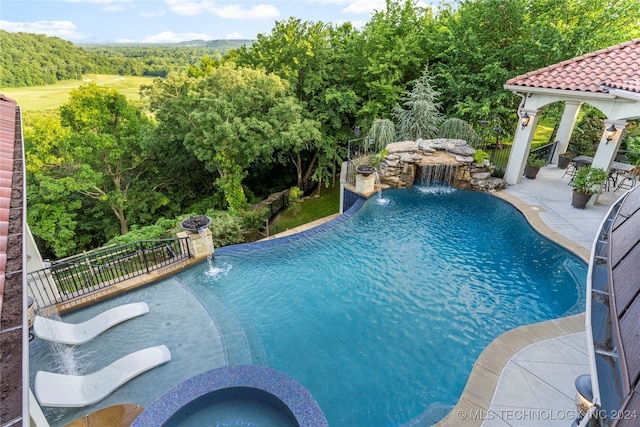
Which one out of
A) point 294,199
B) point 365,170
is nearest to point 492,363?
point 365,170

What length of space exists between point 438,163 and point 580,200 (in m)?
4.52

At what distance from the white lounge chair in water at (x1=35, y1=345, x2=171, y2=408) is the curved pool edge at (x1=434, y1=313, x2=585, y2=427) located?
483 centimetres

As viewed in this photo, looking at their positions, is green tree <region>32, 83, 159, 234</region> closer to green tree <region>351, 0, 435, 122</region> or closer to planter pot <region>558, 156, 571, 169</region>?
green tree <region>351, 0, 435, 122</region>

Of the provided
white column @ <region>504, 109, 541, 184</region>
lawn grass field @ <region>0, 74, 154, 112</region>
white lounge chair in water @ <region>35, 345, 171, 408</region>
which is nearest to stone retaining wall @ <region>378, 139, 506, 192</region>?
white column @ <region>504, 109, 541, 184</region>

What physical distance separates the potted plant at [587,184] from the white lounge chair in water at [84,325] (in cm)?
1259

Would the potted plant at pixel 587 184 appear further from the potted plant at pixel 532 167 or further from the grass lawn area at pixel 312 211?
the grass lawn area at pixel 312 211

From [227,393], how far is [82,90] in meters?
18.0

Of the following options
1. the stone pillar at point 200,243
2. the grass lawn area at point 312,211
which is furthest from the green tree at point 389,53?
the stone pillar at point 200,243

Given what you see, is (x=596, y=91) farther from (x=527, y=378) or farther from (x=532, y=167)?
(x=527, y=378)

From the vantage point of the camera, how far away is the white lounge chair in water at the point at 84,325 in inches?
243

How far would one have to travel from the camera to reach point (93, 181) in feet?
54.6

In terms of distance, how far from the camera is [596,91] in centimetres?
962

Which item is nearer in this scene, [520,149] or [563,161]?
[520,149]

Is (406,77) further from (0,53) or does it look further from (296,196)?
(0,53)
